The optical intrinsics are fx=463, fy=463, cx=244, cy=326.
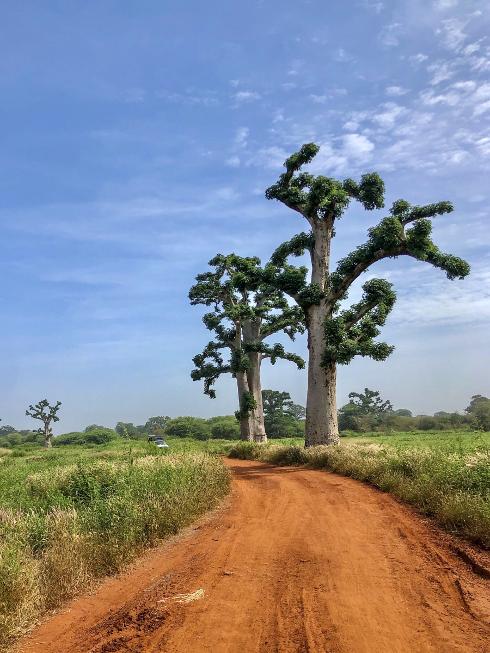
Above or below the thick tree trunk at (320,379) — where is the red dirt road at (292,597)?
below

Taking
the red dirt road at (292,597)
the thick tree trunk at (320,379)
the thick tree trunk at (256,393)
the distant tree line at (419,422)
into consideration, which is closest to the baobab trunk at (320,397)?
the thick tree trunk at (320,379)

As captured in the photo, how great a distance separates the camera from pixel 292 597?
5109 mm

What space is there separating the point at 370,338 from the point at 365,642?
56.1 feet

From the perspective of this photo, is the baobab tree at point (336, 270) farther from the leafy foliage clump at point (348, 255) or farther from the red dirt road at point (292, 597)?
the red dirt road at point (292, 597)

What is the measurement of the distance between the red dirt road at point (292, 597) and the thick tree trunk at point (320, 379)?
1089cm

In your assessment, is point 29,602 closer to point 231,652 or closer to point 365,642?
point 231,652

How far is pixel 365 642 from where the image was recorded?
4.05 meters

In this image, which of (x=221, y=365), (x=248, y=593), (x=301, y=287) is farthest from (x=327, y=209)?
(x=248, y=593)

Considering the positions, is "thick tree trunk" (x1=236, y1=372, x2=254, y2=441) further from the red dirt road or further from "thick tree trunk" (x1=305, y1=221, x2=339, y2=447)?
the red dirt road

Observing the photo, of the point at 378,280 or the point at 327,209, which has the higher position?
the point at 327,209

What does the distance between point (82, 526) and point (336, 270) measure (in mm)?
15533

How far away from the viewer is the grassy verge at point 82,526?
537 cm

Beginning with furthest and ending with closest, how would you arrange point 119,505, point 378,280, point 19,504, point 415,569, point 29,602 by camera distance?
point 378,280 < point 19,504 < point 119,505 < point 415,569 < point 29,602

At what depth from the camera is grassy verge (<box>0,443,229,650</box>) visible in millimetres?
5367
